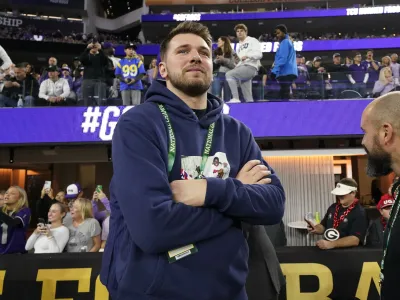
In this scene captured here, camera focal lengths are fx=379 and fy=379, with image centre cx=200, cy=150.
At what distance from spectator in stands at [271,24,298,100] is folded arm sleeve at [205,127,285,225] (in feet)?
20.9

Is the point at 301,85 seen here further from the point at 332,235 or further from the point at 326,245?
the point at 326,245

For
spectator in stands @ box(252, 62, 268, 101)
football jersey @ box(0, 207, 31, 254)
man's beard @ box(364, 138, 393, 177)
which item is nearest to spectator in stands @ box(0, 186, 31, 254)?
football jersey @ box(0, 207, 31, 254)

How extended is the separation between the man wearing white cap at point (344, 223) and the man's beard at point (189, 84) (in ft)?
8.87

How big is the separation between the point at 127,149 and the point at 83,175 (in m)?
14.3

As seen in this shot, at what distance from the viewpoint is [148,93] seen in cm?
162

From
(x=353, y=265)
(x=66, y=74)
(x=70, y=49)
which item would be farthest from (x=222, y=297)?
(x=70, y=49)

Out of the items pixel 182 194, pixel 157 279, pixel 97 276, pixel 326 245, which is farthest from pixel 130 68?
pixel 157 279

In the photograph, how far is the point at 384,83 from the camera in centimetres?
845

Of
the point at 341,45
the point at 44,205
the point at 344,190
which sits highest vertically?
the point at 341,45

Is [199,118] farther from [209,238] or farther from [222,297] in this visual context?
[222,297]

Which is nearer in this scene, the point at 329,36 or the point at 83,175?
the point at 83,175

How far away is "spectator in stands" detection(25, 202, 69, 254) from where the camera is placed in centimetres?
411

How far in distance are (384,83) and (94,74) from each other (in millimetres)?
6530

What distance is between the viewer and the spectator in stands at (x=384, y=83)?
8406mm
